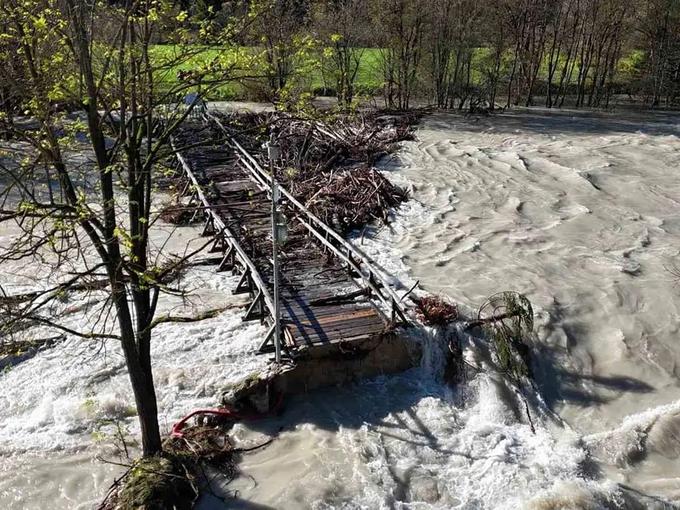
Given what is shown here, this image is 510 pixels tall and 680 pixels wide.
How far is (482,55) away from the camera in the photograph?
30.0 m

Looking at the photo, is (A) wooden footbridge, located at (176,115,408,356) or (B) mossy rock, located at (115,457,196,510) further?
(A) wooden footbridge, located at (176,115,408,356)

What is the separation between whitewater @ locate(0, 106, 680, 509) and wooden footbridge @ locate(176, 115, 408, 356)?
626mm

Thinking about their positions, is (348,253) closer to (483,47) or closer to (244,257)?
(244,257)

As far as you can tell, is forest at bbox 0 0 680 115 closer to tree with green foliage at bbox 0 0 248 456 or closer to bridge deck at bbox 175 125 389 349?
Result: bridge deck at bbox 175 125 389 349

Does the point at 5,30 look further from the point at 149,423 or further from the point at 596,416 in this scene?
the point at 596,416

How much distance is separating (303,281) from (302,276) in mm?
229

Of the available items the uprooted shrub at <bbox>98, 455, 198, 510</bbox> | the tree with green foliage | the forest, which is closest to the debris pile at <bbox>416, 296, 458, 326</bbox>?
the uprooted shrub at <bbox>98, 455, 198, 510</bbox>

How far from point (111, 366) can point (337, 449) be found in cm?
406

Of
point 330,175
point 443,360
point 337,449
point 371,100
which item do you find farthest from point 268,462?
point 371,100

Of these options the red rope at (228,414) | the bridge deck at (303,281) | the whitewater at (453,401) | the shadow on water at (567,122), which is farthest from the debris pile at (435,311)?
the shadow on water at (567,122)

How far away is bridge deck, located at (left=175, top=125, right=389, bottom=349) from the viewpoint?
9.71m

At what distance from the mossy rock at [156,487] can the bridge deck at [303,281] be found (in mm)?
2538

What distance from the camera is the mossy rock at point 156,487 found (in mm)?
6996

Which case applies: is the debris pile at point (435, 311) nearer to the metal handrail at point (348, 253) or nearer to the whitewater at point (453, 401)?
the whitewater at point (453, 401)
